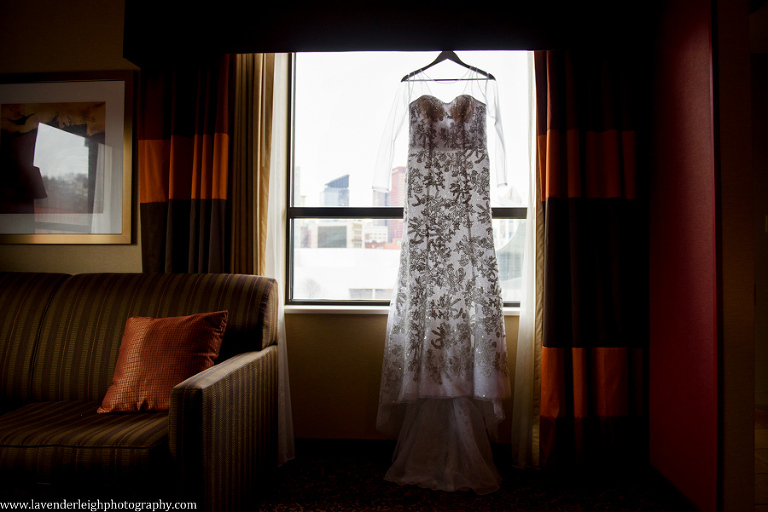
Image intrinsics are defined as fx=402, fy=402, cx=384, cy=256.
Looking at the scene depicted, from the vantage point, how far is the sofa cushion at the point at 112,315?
1.66 m

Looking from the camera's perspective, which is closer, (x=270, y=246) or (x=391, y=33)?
(x=391, y=33)

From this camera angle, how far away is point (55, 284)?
1851mm

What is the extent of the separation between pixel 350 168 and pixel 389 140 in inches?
17.2

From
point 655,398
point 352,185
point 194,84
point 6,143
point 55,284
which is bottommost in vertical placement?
point 655,398

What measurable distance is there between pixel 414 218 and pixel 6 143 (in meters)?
2.30

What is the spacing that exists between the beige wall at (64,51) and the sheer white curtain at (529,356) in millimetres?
2076

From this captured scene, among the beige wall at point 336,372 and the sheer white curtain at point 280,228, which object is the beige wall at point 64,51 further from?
the beige wall at point 336,372

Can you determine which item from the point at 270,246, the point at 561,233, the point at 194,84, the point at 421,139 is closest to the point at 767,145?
the point at 561,233

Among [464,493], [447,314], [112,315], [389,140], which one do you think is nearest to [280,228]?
[389,140]

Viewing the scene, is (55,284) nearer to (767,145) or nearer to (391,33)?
(391,33)

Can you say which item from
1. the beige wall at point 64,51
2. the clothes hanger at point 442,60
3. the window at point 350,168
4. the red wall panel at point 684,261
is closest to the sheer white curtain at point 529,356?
the window at point 350,168

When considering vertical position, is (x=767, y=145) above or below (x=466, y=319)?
above

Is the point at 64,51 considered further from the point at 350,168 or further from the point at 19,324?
the point at 350,168

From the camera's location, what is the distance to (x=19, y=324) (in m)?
1.74
